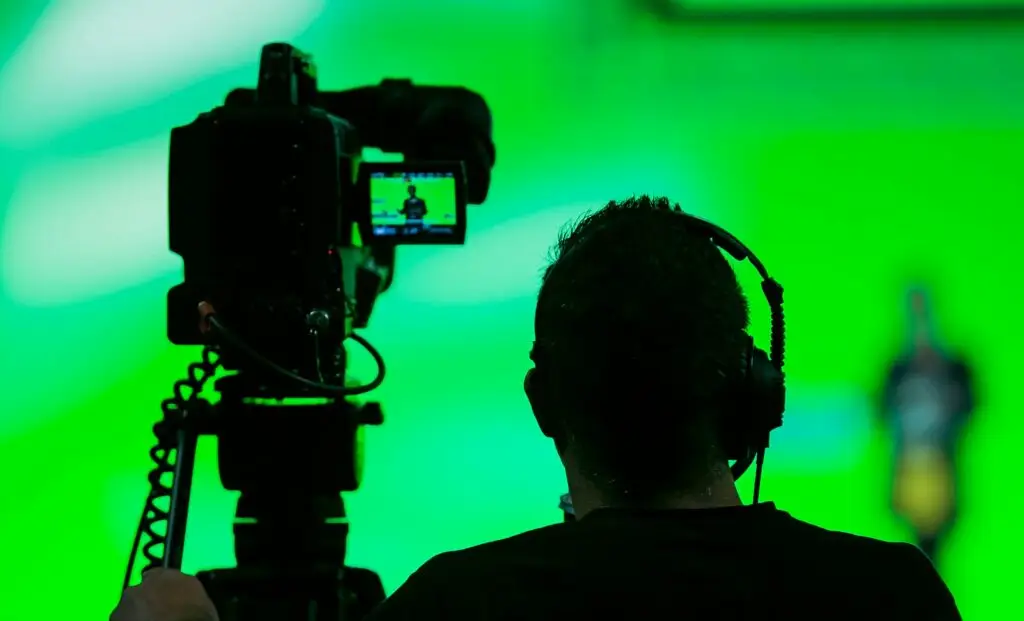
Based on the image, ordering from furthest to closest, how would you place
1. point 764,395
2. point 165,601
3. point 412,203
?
point 412,203, point 165,601, point 764,395

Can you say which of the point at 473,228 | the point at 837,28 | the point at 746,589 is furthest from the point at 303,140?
the point at 837,28

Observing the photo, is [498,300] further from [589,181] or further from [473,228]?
[589,181]

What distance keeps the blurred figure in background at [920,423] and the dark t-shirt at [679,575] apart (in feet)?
5.88

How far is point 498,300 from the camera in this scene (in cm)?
235

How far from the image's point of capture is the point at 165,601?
90cm

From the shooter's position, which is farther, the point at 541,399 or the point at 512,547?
the point at 541,399

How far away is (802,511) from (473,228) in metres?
1.00

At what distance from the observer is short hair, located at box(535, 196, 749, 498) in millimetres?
684

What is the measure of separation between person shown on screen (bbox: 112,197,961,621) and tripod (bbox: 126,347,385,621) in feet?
1.53

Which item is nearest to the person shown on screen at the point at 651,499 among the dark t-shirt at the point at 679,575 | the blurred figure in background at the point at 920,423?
the dark t-shirt at the point at 679,575

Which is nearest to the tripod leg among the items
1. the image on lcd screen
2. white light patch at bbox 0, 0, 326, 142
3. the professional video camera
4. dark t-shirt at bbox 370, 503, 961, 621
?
the professional video camera

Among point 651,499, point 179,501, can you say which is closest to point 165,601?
point 179,501

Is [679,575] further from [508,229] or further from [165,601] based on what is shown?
[508,229]

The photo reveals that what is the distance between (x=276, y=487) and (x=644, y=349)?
621mm
